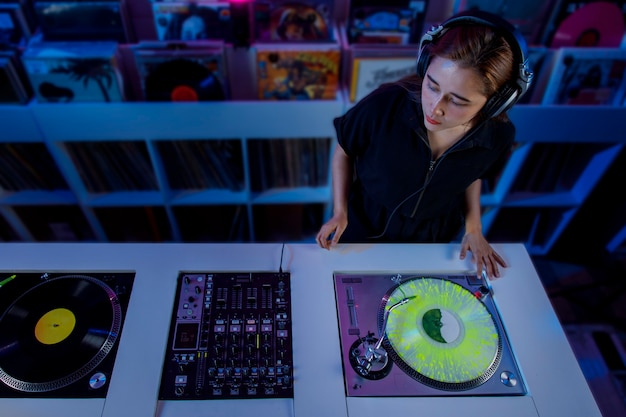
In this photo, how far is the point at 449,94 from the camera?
37.0 inches

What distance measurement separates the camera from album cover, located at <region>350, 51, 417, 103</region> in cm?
168

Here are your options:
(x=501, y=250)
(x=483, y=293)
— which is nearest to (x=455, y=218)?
(x=501, y=250)

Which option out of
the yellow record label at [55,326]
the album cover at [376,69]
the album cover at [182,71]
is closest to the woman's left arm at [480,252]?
the album cover at [376,69]

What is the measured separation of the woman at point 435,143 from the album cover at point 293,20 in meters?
0.62

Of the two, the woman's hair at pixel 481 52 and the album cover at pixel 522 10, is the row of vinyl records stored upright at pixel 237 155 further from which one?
the woman's hair at pixel 481 52

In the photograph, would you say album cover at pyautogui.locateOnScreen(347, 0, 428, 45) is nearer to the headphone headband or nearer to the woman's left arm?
the headphone headband

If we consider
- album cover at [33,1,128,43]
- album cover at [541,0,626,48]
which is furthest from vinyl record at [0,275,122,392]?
album cover at [541,0,626,48]

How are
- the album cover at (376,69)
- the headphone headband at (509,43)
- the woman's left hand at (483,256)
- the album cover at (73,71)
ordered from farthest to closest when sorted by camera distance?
the album cover at (376,69) < the album cover at (73,71) < the woman's left hand at (483,256) < the headphone headband at (509,43)

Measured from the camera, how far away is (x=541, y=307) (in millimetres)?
1029

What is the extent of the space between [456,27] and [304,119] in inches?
38.3

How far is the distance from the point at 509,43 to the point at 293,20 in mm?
1040

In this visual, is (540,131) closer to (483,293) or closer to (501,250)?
(501,250)

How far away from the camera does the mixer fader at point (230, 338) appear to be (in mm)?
886

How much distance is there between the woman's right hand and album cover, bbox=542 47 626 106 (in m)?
1.18
